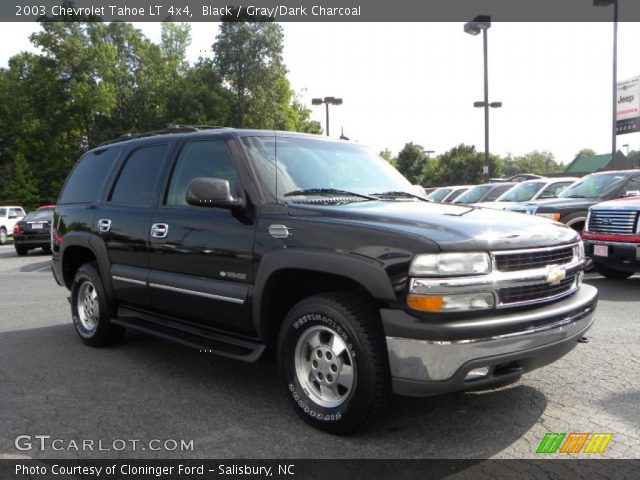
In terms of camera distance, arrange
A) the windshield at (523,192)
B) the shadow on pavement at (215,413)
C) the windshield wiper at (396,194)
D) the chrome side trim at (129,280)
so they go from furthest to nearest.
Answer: the windshield at (523,192) < the chrome side trim at (129,280) < the windshield wiper at (396,194) < the shadow on pavement at (215,413)

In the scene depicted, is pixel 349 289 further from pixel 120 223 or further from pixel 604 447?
pixel 120 223

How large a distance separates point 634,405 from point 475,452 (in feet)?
4.54

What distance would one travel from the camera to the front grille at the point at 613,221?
8.48 m

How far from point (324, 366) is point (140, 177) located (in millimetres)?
2592

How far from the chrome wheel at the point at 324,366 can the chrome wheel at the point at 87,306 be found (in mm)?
2713

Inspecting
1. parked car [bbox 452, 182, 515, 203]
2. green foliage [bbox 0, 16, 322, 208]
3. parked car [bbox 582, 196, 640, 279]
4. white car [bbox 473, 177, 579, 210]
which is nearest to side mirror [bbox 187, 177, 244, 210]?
parked car [bbox 582, 196, 640, 279]

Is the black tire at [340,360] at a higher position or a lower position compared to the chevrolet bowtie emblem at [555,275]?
lower

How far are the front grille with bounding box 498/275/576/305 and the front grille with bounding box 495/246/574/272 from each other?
0.12m

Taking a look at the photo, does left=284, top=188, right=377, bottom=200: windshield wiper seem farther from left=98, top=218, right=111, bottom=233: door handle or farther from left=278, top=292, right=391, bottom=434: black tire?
left=98, top=218, right=111, bottom=233: door handle

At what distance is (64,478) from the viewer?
118 inches

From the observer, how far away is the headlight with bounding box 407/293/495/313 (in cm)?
302

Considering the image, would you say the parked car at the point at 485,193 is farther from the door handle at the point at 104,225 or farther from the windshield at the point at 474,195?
the door handle at the point at 104,225

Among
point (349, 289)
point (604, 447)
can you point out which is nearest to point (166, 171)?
point (349, 289)

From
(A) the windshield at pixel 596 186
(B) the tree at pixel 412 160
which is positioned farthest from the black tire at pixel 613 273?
(B) the tree at pixel 412 160
